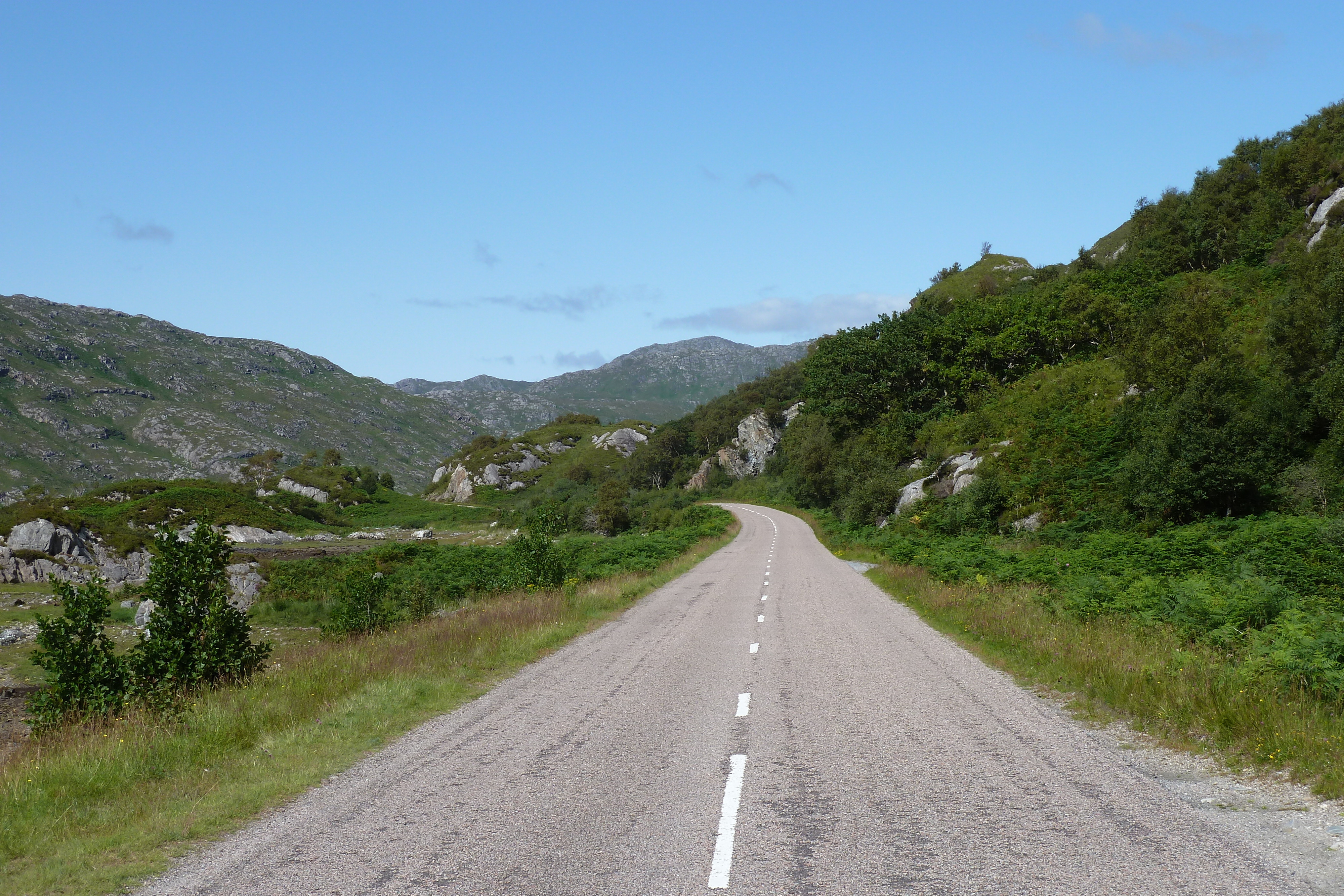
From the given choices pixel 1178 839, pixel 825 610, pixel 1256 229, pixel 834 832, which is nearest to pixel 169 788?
pixel 834 832

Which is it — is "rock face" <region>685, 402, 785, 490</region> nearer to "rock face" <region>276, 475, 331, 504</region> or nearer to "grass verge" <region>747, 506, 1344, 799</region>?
"rock face" <region>276, 475, 331, 504</region>

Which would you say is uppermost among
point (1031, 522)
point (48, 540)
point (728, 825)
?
point (1031, 522)

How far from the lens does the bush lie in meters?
10.1

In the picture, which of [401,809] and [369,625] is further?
[369,625]

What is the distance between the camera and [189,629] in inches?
455

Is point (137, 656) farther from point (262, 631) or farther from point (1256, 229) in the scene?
point (1256, 229)

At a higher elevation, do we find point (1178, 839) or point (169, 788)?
point (1178, 839)

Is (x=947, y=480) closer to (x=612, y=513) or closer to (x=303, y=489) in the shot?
(x=612, y=513)

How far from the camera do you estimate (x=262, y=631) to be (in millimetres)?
35188

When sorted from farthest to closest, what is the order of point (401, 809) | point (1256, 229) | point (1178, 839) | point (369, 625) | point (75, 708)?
point (1256, 229) < point (369, 625) < point (75, 708) < point (401, 809) < point (1178, 839)

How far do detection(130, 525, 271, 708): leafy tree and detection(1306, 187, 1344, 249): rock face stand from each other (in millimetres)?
59450

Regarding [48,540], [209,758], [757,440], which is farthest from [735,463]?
[209,758]

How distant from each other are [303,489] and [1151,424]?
124600mm

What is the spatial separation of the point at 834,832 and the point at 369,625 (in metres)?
21.4
